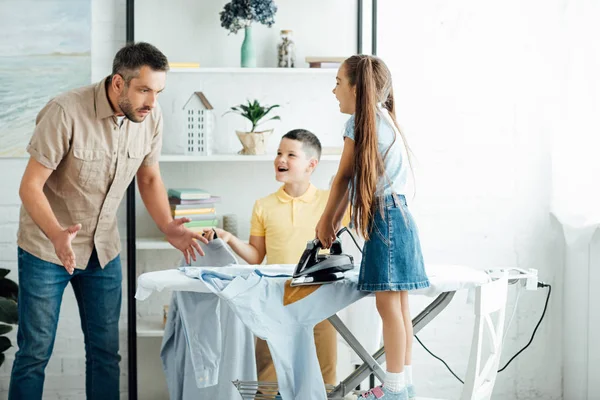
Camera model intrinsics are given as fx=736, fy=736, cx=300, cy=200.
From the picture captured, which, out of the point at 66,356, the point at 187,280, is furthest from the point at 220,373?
the point at 66,356

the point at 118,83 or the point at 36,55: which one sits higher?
the point at 36,55

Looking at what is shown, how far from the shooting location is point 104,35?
118 inches

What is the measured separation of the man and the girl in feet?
1.95

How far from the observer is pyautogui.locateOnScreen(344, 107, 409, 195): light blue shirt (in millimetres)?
2070

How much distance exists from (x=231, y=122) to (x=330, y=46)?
0.52m

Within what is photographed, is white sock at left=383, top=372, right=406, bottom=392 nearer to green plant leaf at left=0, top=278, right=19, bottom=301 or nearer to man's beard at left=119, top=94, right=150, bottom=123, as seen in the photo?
man's beard at left=119, top=94, right=150, bottom=123

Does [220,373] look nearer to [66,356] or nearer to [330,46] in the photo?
[66,356]

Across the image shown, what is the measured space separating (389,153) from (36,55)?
5.41 ft

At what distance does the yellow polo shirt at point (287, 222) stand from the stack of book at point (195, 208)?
0.25 metres

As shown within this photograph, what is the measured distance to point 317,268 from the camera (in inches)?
81.0

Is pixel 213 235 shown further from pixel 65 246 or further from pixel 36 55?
pixel 36 55

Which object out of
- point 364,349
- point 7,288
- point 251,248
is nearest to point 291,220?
point 251,248

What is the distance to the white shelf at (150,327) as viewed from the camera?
289cm

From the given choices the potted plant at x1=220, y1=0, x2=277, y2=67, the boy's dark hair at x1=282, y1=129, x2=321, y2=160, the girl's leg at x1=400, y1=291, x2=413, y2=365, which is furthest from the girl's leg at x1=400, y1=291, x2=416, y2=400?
the potted plant at x1=220, y1=0, x2=277, y2=67
